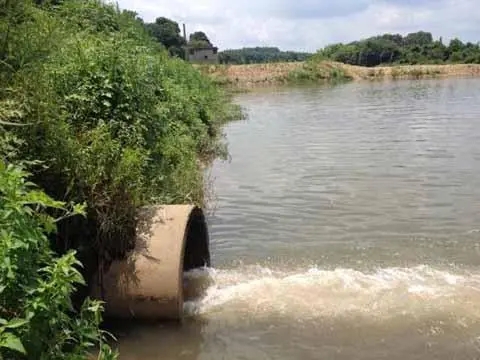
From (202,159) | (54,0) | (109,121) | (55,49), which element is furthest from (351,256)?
(54,0)

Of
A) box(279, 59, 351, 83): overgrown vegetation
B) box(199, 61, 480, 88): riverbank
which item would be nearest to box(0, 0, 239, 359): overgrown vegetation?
box(199, 61, 480, 88): riverbank

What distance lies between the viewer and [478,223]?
9.41m

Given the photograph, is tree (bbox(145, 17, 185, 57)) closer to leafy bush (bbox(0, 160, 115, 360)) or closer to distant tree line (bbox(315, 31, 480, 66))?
distant tree line (bbox(315, 31, 480, 66))

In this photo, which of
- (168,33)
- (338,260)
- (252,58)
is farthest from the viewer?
(252,58)

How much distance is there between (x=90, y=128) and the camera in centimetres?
732

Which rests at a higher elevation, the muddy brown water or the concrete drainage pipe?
the concrete drainage pipe

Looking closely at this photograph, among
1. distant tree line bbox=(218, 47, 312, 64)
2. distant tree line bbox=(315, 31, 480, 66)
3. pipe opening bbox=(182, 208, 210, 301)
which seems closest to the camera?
pipe opening bbox=(182, 208, 210, 301)

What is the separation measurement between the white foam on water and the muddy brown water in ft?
0.07

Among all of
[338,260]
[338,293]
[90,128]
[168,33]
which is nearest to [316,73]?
[168,33]

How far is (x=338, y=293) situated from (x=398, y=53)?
94606 mm

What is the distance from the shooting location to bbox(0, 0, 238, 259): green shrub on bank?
5.89 m

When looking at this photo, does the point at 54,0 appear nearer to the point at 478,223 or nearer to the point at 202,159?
the point at 202,159

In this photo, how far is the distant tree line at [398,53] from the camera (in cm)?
8462

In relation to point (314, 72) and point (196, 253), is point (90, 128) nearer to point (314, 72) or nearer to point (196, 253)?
point (196, 253)
